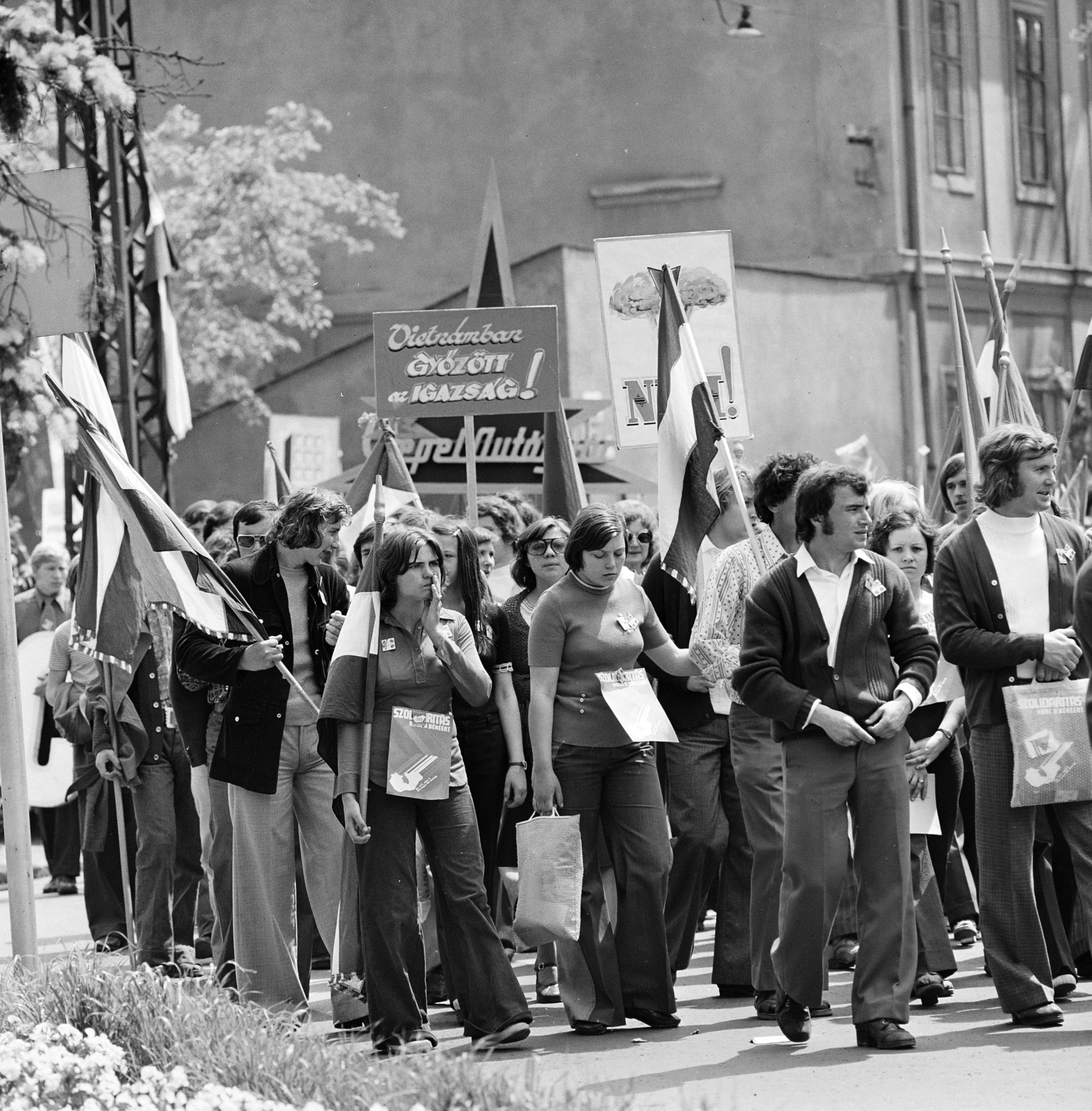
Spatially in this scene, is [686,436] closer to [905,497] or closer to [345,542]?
[905,497]

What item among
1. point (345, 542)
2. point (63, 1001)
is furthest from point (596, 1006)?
point (345, 542)

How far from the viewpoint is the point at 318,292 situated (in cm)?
2941

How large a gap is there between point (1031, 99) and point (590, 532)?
965 inches

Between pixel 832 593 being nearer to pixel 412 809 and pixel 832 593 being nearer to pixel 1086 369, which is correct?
pixel 412 809

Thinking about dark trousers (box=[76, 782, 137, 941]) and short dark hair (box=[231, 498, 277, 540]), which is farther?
dark trousers (box=[76, 782, 137, 941])

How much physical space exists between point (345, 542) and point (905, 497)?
4.03 m

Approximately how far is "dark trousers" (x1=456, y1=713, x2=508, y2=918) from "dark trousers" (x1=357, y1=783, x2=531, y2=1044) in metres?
1.16

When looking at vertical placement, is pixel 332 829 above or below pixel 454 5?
below

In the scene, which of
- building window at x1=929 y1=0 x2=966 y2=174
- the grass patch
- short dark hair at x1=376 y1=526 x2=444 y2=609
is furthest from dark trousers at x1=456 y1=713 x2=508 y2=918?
building window at x1=929 y1=0 x2=966 y2=174

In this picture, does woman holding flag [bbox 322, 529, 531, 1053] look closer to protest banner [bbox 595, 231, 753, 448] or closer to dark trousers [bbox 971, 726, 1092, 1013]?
dark trousers [bbox 971, 726, 1092, 1013]

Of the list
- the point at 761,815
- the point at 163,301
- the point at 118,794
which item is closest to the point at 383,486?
the point at 118,794

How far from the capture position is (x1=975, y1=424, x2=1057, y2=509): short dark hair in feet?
25.0

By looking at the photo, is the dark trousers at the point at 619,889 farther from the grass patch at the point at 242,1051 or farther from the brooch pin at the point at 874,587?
the brooch pin at the point at 874,587

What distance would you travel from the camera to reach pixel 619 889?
26.0 ft
